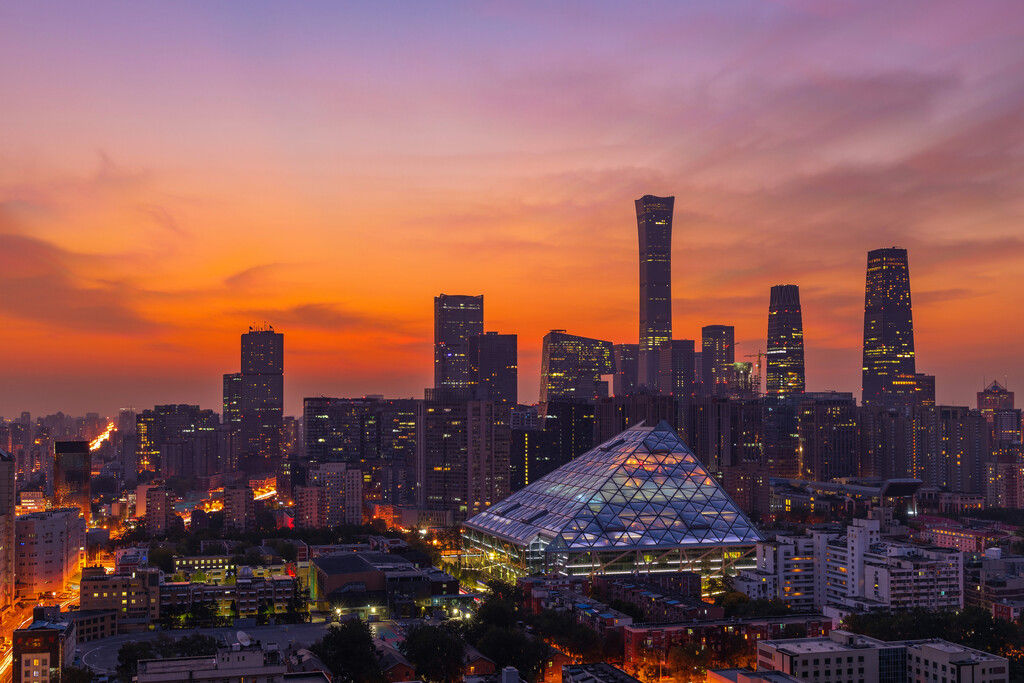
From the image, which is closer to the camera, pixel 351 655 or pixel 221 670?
pixel 221 670

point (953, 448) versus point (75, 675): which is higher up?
point (953, 448)

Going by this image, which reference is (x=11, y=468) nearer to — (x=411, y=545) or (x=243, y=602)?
(x=243, y=602)

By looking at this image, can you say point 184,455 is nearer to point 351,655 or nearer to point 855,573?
point 855,573

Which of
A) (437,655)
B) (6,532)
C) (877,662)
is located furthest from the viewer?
(6,532)

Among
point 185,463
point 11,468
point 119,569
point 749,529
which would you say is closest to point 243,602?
point 119,569

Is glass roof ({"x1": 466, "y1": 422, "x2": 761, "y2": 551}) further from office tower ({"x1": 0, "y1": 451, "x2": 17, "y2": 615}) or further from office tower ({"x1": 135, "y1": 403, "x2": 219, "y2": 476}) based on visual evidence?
office tower ({"x1": 135, "y1": 403, "x2": 219, "y2": 476})

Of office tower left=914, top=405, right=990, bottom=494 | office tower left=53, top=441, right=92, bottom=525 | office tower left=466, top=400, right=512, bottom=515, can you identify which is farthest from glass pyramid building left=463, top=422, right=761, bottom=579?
office tower left=914, top=405, right=990, bottom=494

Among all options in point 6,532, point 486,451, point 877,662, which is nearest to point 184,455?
point 486,451
